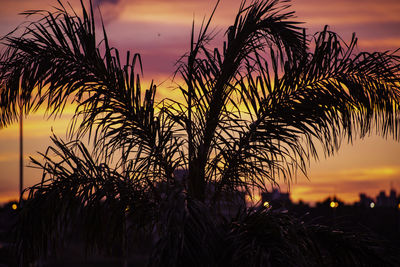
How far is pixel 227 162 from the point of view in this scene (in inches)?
290

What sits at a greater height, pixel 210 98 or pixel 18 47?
pixel 18 47

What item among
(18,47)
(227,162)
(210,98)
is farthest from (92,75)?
(227,162)

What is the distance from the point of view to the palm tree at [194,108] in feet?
22.9

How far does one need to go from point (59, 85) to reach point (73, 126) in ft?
1.56

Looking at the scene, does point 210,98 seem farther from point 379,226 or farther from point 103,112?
point 379,226

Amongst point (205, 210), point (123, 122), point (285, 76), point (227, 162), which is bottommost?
point (205, 210)

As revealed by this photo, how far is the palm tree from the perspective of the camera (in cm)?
699

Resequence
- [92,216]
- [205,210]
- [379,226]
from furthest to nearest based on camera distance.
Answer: [379,226]
[92,216]
[205,210]

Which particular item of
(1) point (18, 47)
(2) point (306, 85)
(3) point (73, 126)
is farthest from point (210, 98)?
(1) point (18, 47)

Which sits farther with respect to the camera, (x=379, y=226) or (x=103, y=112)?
(x=379, y=226)

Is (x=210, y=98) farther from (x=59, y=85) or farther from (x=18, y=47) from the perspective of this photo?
(x=18, y=47)

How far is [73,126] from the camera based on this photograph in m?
7.25

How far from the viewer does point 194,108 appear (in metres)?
7.41

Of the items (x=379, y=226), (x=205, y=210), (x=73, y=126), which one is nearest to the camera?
(x=205, y=210)
